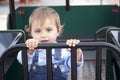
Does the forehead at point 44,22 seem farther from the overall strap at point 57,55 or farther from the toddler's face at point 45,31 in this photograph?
the overall strap at point 57,55

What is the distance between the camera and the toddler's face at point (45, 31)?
176cm

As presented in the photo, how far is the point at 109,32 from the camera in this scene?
2.19 metres

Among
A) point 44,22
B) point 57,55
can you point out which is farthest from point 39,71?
point 44,22

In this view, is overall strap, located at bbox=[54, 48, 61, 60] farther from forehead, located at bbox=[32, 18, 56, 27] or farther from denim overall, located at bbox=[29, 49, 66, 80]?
forehead, located at bbox=[32, 18, 56, 27]

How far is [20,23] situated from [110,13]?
1.05 m

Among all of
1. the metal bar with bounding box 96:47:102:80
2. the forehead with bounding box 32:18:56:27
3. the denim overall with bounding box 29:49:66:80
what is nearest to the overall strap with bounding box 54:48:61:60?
the denim overall with bounding box 29:49:66:80

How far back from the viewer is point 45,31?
1.76 m

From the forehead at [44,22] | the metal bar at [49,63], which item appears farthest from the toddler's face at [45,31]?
the metal bar at [49,63]

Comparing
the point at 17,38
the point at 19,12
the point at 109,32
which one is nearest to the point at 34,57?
the point at 17,38

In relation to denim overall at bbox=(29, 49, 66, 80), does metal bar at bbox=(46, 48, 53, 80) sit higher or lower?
higher

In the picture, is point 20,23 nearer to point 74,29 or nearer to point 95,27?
point 74,29

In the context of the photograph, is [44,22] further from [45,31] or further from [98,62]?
[98,62]

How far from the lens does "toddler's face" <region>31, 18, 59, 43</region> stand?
5.78 feet

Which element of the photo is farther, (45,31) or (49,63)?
(45,31)
